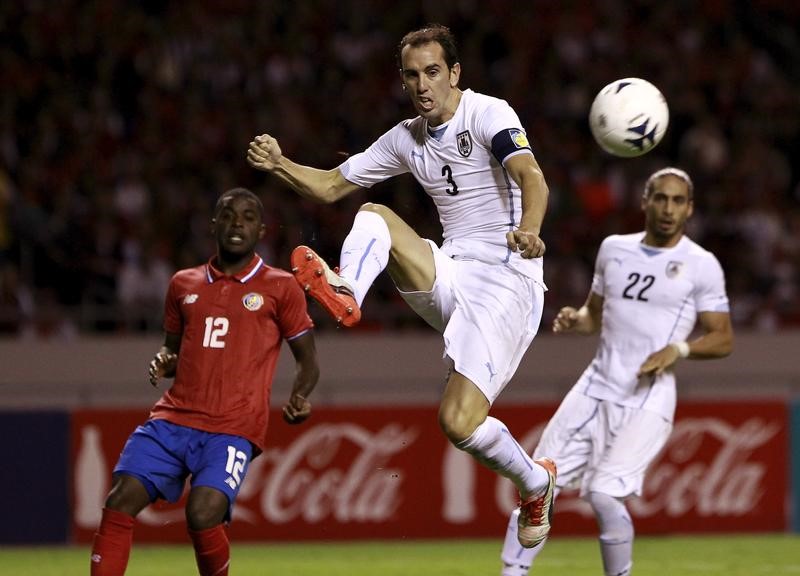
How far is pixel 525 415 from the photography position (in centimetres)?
1270

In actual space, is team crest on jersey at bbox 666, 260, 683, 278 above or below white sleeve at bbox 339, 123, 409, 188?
below

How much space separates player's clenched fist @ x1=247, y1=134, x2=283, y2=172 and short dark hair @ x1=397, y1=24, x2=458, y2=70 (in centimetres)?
73

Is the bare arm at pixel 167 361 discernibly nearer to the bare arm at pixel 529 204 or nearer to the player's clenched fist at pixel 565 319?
the bare arm at pixel 529 204

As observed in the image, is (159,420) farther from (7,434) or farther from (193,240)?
(193,240)

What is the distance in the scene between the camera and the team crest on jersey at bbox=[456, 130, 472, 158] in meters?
6.79

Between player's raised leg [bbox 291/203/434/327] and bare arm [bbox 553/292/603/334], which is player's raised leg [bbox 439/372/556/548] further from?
bare arm [bbox 553/292/603/334]

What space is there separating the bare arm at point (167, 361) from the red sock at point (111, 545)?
739 millimetres

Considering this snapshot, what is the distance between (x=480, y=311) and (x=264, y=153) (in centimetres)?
127

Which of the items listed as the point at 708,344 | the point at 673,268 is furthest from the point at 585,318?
the point at 708,344

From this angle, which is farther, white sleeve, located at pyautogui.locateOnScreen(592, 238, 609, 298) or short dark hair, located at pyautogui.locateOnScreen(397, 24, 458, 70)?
white sleeve, located at pyautogui.locateOnScreen(592, 238, 609, 298)

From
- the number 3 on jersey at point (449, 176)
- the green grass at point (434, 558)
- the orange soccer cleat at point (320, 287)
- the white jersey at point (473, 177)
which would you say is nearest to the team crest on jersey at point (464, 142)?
the white jersey at point (473, 177)

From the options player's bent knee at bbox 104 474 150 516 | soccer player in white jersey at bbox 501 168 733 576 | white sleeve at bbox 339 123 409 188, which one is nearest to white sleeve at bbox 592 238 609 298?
soccer player in white jersey at bbox 501 168 733 576

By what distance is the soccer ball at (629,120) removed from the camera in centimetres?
753

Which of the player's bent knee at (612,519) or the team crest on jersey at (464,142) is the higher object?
the team crest on jersey at (464,142)
